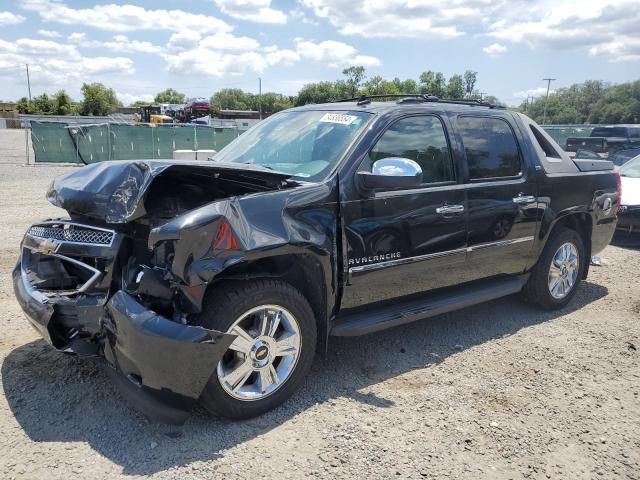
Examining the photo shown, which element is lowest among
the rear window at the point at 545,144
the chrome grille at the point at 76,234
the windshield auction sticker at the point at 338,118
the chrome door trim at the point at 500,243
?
the chrome door trim at the point at 500,243

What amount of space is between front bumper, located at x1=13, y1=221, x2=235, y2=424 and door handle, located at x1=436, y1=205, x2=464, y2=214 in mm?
1972

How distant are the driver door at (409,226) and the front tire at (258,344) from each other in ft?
1.64

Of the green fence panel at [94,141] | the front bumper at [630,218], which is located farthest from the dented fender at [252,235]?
the green fence panel at [94,141]

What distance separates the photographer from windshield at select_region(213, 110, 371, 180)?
3.71 metres

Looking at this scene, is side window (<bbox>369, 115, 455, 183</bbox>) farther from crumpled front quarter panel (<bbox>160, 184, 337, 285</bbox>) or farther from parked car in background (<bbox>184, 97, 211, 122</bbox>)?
parked car in background (<bbox>184, 97, 211, 122</bbox>)

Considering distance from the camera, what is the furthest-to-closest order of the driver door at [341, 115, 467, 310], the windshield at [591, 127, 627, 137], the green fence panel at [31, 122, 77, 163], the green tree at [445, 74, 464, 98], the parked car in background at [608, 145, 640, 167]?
the green tree at [445, 74, 464, 98] < the windshield at [591, 127, 627, 137] < the green fence panel at [31, 122, 77, 163] < the parked car in background at [608, 145, 640, 167] < the driver door at [341, 115, 467, 310]

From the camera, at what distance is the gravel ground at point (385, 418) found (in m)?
2.81

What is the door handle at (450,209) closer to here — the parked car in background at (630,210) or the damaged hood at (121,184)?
the damaged hood at (121,184)

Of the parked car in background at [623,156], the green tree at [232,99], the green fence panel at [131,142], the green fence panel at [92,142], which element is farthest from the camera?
the green tree at [232,99]

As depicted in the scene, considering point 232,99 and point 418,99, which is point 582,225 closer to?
point 418,99

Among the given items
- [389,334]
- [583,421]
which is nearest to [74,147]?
[389,334]

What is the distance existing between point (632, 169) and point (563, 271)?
567 cm

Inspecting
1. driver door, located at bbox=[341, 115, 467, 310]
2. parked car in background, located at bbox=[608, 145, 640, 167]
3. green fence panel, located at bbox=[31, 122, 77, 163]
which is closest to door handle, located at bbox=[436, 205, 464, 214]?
driver door, located at bbox=[341, 115, 467, 310]

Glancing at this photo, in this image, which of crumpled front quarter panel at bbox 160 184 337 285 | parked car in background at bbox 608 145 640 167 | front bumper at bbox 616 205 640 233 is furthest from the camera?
parked car in background at bbox 608 145 640 167
